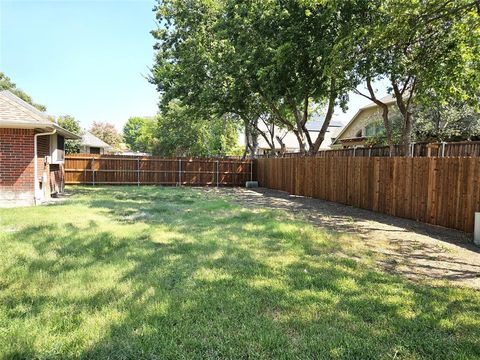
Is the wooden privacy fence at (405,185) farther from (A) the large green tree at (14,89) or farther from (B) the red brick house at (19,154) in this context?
(A) the large green tree at (14,89)

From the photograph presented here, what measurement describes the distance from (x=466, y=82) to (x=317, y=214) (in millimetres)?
6423

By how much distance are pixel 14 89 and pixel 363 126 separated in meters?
37.3

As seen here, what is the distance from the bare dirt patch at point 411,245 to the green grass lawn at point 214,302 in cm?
51

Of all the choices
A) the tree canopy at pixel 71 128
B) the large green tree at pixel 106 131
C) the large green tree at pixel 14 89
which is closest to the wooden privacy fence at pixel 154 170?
the tree canopy at pixel 71 128

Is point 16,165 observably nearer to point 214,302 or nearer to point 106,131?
point 214,302

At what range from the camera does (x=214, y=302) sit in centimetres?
333

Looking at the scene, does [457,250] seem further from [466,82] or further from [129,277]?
[466,82]

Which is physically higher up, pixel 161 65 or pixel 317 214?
pixel 161 65

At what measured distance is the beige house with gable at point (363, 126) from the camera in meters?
22.6

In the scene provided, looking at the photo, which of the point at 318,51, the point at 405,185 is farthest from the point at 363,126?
the point at 405,185

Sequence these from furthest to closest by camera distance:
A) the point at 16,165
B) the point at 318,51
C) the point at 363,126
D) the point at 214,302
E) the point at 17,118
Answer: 1. the point at 363,126
2. the point at 318,51
3. the point at 16,165
4. the point at 17,118
5. the point at 214,302

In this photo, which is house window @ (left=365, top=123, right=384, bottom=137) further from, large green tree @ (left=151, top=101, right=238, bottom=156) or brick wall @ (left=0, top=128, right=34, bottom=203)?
brick wall @ (left=0, top=128, right=34, bottom=203)

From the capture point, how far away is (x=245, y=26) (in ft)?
42.2

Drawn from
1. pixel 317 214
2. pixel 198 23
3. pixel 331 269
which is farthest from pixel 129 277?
pixel 198 23
